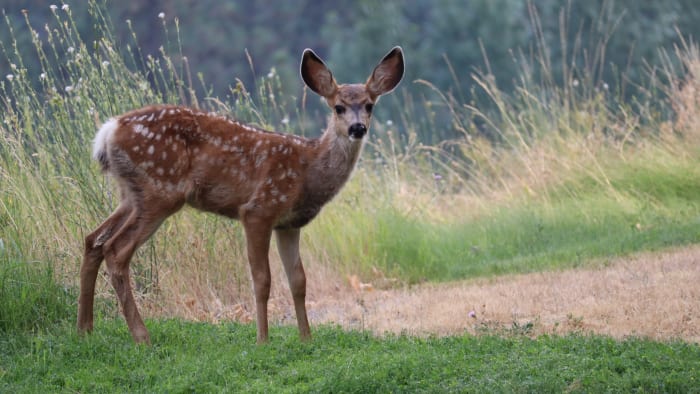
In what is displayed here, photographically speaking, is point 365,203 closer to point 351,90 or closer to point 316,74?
point 316,74

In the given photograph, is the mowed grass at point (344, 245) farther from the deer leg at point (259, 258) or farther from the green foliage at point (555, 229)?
the deer leg at point (259, 258)

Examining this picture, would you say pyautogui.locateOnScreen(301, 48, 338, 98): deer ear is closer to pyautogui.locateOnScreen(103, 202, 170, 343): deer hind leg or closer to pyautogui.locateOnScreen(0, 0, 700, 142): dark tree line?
pyautogui.locateOnScreen(103, 202, 170, 343): deer hind leg

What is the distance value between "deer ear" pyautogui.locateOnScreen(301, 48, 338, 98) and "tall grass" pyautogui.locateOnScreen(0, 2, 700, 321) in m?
1.97

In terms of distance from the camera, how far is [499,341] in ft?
23.9

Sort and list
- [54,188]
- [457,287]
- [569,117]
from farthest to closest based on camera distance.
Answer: [569,117]
[457,287]
[54,188]

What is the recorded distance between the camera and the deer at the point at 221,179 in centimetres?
766

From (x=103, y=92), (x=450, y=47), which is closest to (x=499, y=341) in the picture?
(x=103, y=92)

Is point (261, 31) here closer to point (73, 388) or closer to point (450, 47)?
point (450, 47)

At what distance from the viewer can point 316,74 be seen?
8180 mm

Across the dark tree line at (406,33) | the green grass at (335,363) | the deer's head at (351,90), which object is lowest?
the dark tree line at (406,33)

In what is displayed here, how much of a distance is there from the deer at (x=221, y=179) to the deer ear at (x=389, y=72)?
0.62 ft

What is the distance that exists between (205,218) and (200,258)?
359mm

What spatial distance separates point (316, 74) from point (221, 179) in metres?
1.06

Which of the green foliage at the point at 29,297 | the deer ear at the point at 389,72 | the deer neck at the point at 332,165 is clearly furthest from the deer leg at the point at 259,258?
the green foliage at the point at 29,297
